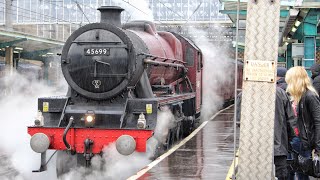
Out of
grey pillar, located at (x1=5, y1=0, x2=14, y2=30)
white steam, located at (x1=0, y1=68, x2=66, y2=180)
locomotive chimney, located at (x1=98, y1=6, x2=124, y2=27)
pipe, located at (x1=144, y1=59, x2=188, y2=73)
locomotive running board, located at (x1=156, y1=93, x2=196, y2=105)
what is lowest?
white steam, located at (x1=0, y1=68, x2=66, y2=180)

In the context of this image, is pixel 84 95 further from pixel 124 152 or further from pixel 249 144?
pixel 249 144

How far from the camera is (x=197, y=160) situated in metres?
8.87

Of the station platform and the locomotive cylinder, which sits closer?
the station platform

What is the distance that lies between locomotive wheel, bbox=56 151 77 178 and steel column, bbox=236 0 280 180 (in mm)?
5455

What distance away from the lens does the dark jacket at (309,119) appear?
5227mm

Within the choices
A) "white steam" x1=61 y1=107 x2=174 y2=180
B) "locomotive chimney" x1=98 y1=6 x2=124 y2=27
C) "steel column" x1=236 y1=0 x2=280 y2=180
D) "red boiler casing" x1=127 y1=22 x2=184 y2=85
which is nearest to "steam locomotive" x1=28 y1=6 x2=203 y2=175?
"locomotive chimney" x1=98 y1=6 x2=124 y2=27

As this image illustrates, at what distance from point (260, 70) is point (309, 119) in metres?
1.75

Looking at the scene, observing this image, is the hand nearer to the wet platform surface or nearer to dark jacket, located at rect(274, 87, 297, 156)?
dark jacket, located at rect(274, 87, 297, 156)

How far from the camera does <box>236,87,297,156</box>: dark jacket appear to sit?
5068 mm

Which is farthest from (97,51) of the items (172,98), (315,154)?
(315,154)

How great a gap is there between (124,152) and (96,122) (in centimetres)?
105

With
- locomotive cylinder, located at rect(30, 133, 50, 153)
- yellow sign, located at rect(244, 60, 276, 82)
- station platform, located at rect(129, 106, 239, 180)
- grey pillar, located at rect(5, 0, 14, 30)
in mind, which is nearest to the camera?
yellow sign, located at rect(244, 60, 276, 82)

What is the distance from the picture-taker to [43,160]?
27.3ft

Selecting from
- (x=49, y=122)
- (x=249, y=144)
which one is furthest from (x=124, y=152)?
(x=249, y=144)
